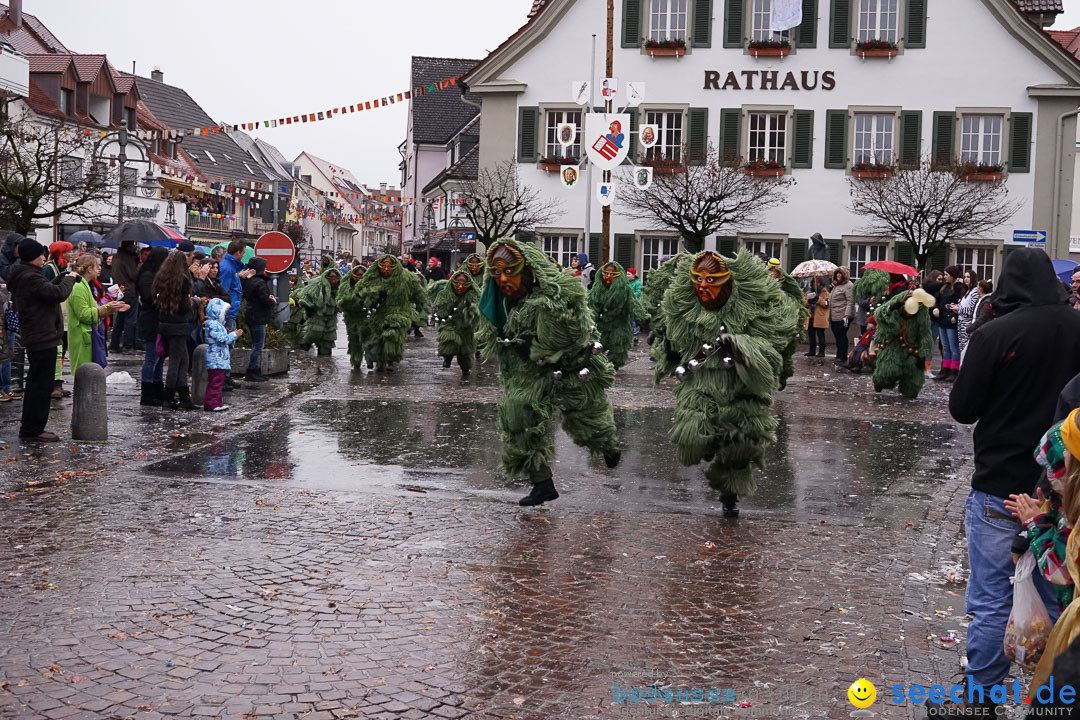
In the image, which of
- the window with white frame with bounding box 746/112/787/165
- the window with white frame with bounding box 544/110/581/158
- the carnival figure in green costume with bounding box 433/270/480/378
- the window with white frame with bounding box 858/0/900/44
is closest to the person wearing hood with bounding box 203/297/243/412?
the carnival figure in green costume with bounding box 433/270/480/378

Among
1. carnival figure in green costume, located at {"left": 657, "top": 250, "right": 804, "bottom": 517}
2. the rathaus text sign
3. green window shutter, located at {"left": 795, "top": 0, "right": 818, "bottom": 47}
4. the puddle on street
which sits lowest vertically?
the puddle on street

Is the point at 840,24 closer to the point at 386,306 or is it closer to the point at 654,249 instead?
the point at 654,249

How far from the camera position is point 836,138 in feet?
107

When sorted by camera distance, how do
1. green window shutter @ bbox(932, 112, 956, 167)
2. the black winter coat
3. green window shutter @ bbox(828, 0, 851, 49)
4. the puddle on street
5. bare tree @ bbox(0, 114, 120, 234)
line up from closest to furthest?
the puddle on street
the black winter coat
bare tree @ bbox(0, 114, 120, 234)
green window shutter @ bbox(932, 112, 956, 167)
green window shutter @ bbox(828, 0, 851, 49)

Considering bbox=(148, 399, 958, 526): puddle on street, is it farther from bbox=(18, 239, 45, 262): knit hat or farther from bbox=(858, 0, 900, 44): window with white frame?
bbox=(858, 0, 900, 44): window with white frame

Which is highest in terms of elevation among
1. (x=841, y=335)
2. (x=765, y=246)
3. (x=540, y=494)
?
(x=765, y=246)

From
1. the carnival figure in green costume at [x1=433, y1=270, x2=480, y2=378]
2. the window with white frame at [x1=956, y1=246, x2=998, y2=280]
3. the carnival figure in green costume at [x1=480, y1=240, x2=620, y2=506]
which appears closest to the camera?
the carnival figure in green costume at [x1=480, y1=240, x2=620, y2=506]

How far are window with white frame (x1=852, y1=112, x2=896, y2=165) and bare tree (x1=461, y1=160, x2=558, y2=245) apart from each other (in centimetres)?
868

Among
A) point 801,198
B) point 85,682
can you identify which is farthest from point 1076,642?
point 801,198

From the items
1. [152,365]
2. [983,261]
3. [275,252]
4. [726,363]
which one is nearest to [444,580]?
[726,363]

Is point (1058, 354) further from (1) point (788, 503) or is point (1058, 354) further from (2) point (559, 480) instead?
(2) point (559, 480)

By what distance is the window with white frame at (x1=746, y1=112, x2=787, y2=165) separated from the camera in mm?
32844

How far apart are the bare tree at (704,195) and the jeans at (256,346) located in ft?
53.2

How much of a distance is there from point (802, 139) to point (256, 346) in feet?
67.7
